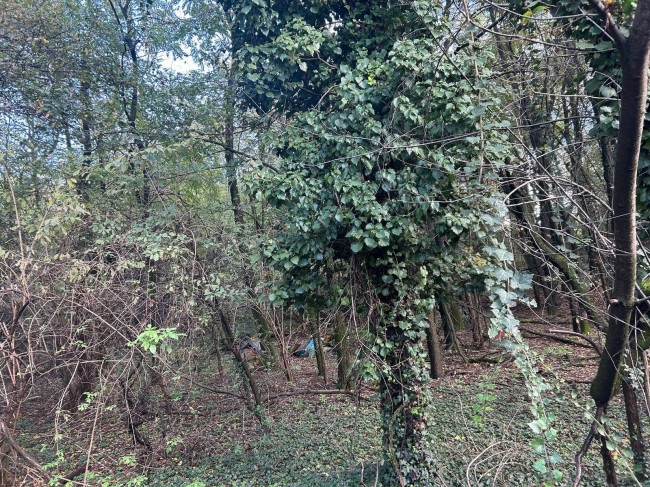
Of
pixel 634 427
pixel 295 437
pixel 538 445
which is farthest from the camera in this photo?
pixel 295 437

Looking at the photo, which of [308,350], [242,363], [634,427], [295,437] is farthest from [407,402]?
[308,350]

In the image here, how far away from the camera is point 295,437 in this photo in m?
6.14

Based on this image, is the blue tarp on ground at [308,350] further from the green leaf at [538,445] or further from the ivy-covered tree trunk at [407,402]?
the green leaf at [538,445]

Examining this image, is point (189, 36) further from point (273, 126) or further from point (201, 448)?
point (201, 448)

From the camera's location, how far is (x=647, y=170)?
2.71m

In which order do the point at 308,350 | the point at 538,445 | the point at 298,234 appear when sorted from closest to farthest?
the point at 538,445, the point at 298,234, the point at 308,350

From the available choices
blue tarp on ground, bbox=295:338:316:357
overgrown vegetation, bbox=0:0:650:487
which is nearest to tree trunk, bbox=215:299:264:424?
overgrown vegetation, bbox=0:0:650:487

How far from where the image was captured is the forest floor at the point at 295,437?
4516mm

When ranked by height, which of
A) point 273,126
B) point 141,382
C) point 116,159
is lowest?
point 141,382

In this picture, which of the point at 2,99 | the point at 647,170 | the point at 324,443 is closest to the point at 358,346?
the point at 324,443

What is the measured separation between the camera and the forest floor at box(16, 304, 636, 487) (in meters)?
4.52

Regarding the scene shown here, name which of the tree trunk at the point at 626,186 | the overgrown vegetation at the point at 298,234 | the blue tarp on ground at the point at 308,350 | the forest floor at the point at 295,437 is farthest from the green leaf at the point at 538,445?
the blue tarp on ground at the point at 308,350

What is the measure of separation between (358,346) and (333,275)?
92 cm

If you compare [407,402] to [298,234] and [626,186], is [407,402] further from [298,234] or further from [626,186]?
[626,186]
